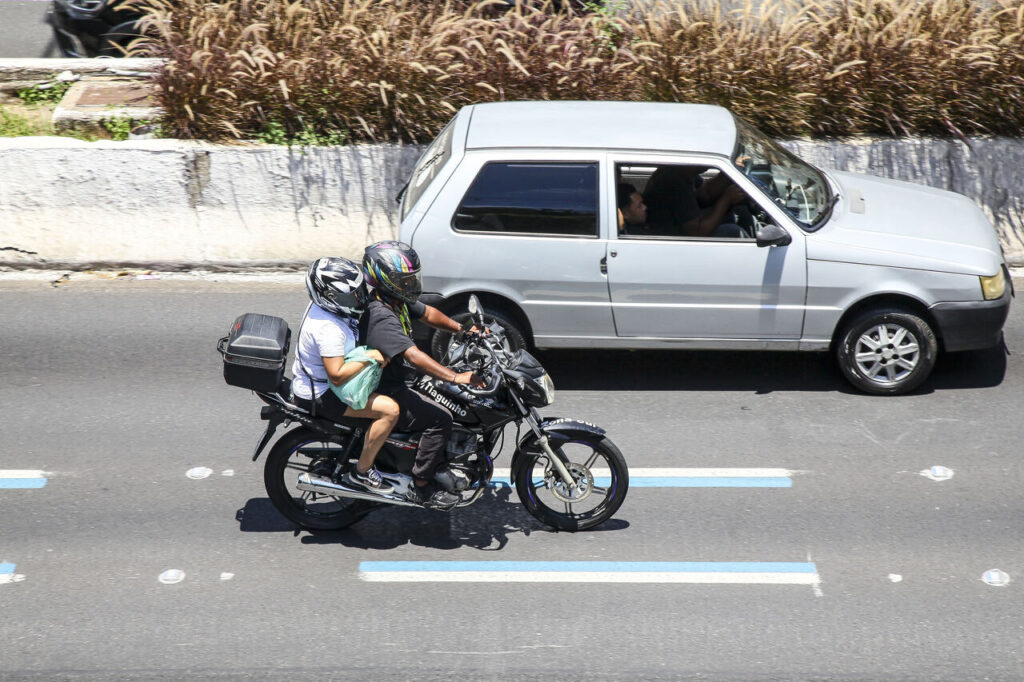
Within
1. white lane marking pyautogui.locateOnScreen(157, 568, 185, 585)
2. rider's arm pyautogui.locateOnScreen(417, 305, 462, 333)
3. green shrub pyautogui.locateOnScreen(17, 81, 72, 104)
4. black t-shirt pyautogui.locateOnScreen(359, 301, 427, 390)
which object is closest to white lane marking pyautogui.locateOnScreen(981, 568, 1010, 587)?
rider's arm pyautogui.locateOnScreen(417, 305, 462, 333)

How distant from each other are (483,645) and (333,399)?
1681 millimetres

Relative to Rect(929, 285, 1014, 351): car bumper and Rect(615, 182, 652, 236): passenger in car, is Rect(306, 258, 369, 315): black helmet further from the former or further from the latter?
Rect(929, 285, 1014, 351): car bumper

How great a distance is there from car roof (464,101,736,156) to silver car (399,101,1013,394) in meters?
0.02

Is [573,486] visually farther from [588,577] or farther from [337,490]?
[337,490]

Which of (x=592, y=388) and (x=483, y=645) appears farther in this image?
(x=592, y=388)

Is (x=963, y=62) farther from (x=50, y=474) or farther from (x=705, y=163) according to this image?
(x=50, y=474)

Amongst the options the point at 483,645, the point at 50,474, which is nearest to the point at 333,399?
the point at 483,645

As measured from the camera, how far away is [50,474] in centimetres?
724

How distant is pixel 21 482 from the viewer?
7148 mm

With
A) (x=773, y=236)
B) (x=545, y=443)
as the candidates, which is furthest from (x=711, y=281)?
(x=545, y=443)

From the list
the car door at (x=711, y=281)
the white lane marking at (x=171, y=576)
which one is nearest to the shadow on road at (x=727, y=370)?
the car door at (x=711, y=281)

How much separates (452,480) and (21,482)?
3.02m

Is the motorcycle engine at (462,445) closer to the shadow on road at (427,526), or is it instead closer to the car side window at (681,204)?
the shadow on road at (427,526)

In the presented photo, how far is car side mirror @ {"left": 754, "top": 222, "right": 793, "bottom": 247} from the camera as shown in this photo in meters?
7.74
